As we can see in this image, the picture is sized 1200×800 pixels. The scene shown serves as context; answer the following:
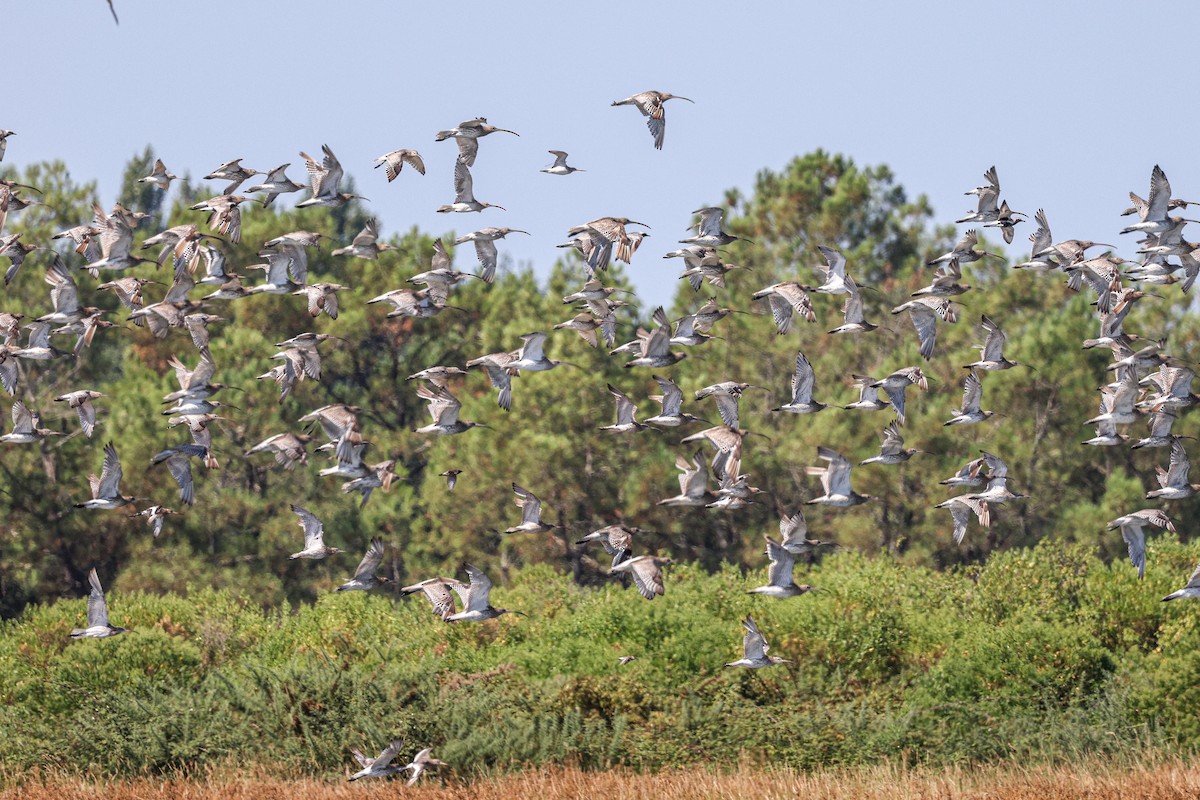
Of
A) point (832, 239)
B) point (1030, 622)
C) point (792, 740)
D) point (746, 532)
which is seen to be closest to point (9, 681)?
point (792, 740)

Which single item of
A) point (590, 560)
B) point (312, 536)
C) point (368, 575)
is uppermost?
point (312, 536)

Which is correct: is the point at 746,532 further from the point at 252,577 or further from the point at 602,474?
the point at 252,577

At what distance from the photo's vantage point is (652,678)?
4241 centimetres

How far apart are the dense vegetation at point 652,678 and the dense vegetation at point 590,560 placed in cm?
A: 9

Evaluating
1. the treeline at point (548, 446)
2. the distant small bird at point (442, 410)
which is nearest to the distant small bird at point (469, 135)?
the distant small bird at point (442, 410)

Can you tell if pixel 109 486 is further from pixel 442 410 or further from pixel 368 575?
pixel 442 410

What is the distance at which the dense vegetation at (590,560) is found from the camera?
38.5m

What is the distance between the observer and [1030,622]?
42.3 metres

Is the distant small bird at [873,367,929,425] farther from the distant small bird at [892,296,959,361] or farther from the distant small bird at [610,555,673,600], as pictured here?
the distant small bird at [610,555,673,600]

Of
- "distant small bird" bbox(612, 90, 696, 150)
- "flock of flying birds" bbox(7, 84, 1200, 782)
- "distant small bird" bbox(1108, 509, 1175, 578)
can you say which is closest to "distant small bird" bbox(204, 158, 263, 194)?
"flock of flying birds" bbox(7, 84, 1200, 782)

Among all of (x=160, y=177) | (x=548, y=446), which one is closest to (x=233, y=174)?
(x=160, y=177)

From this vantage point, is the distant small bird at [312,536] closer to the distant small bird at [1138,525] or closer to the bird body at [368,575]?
the bird body at [368,575]

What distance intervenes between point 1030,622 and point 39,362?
44315mm

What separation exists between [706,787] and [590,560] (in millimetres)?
35737
